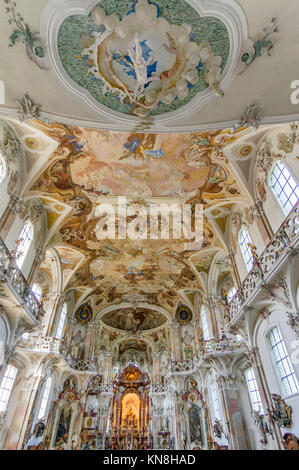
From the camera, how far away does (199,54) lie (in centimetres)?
639

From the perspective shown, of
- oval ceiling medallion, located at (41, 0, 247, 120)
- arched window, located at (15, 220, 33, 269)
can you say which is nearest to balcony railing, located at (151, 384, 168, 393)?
arched window, located at (15, 220, 33, 269)

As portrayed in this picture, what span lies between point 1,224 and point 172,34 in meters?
8.90

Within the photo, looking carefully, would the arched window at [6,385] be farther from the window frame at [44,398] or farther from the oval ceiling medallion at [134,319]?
the oval ceiling medallion at [134,319]

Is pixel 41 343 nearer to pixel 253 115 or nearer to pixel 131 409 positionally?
pixel 253 115

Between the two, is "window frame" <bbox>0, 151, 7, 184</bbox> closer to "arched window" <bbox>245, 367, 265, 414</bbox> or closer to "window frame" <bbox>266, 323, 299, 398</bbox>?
"window frame" <bbox>266, 323, 299, 398</bbox>

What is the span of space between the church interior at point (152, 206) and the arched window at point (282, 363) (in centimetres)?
7

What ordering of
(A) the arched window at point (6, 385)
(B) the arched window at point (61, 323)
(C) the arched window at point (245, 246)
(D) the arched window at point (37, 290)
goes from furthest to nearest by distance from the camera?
1. (B) the arched window at point (61, 323)
2. (D) the arched window at point (37, 290)
3. (C) the arched window at point (245, 246)
4. (A) the arched window at point (6, 385)

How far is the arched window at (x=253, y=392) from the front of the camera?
12953 millimetres

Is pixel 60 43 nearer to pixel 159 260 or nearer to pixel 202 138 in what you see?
pixel 202 138

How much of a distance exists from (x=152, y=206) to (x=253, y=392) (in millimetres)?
11201

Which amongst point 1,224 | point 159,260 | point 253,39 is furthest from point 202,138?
point 159,260

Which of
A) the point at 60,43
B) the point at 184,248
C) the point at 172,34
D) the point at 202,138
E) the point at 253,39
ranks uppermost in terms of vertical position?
the point at 184,248

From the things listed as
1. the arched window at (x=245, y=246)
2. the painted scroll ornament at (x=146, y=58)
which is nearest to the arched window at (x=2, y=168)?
the painted scroll ornament at (x=146, y=58)

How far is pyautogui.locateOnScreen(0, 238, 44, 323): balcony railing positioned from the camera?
31.4ft
